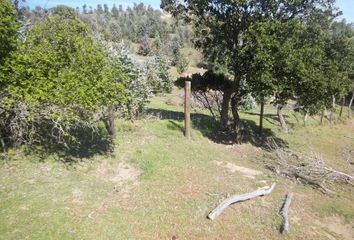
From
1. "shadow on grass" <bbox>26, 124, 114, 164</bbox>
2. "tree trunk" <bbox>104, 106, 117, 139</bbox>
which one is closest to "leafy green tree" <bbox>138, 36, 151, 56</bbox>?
"tree trunk" <bbox>104, 106, 117, 139</bbox>

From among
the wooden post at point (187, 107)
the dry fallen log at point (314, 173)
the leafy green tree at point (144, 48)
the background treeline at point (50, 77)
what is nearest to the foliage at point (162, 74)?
the wooden post at point (187, 107)

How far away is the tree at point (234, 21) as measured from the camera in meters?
16.8

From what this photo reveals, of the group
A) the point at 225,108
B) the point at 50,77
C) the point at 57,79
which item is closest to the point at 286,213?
the point at 57,79

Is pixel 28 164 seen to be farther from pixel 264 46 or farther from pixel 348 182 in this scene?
pixel 348 182

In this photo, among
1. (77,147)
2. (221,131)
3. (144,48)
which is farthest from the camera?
(144,48)

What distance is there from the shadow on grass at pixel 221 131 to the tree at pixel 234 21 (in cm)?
116

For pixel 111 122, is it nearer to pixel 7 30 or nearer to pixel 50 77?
pixel 50 77

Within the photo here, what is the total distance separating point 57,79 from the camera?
36.1 feet

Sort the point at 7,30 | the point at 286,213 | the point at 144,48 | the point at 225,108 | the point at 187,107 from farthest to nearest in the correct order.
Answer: the point at 144,48 → the point at 225,108 → the point at 187,107 → the point at 286,213 → the point at 7,30

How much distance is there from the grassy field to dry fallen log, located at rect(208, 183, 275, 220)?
184 millimetres

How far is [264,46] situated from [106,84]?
8.56 metres

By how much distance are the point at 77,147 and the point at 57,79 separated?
412 centimetres

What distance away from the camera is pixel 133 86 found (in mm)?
18328

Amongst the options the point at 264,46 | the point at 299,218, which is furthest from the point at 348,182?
the point at 264,46
